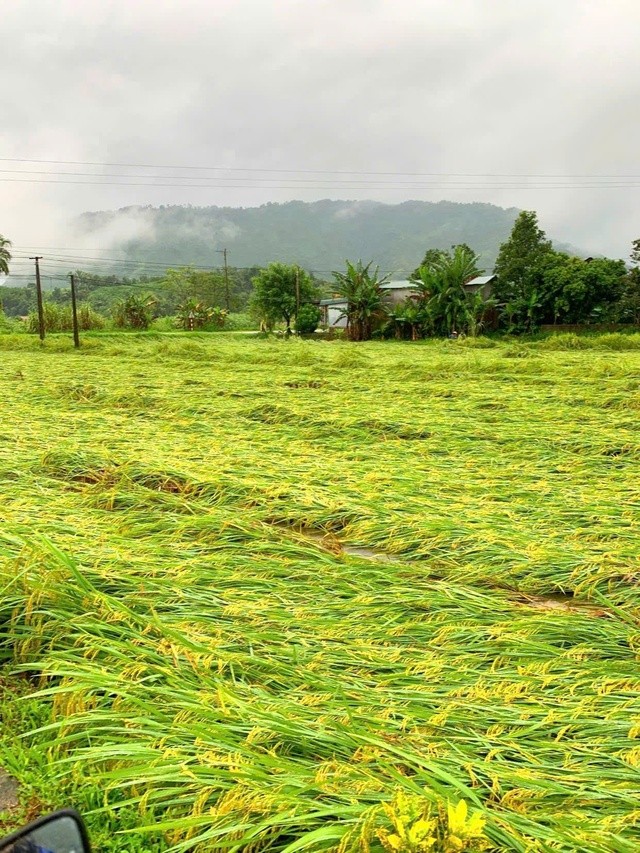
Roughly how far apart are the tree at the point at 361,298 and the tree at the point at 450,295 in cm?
229

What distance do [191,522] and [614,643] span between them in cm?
196

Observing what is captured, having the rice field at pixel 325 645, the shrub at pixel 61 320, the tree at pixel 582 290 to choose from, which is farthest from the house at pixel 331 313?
the rice field at pixel 325 645

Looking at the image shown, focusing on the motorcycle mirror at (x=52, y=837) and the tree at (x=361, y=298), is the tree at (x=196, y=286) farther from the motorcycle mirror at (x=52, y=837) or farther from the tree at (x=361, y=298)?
the motorcycle mirror at (x=52, y=837)

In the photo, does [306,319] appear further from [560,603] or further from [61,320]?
[560,603]

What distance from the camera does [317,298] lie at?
3694 cm

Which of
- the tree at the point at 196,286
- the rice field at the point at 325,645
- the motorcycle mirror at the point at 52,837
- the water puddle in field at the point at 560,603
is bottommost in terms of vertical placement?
the water puddle in field at the point at 560,603

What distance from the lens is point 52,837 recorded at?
0.70 meters

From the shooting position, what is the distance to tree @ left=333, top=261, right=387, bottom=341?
27.4 meters

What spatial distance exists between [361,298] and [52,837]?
89.7 ft

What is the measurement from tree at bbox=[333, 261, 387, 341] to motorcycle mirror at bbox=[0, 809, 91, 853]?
26995mm

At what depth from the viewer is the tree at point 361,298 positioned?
27.4 m

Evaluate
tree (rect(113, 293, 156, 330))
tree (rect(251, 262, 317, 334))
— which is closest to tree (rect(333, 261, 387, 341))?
tree (rect(251, 262, 317, 334))

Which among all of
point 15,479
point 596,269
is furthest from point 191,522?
point 596,269

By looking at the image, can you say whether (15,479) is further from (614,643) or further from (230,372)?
(230,372)
